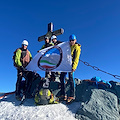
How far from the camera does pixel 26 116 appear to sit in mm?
4867

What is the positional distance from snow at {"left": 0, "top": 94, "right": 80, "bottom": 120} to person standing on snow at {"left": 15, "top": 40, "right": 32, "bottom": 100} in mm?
742

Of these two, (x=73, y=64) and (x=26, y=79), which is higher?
(x=73, y=64)

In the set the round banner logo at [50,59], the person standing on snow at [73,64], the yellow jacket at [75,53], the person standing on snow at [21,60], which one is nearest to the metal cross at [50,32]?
the round banner logo at [50,59]

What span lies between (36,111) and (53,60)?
256cm

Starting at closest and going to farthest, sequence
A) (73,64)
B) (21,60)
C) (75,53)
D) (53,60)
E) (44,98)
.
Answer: (44,98) → (73,64) → (75,53) → (53,60) → (21,60)

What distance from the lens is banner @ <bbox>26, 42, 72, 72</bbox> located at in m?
6.29

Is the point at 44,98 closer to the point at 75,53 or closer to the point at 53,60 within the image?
the point at 53,60

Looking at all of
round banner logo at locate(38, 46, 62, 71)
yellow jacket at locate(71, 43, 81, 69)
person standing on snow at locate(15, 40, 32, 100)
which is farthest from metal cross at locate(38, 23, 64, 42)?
yellow jacket at locate(71, 43, 81, 69)

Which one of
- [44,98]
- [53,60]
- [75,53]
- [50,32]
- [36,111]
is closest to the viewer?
[36,111]

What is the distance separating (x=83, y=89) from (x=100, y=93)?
117 cm

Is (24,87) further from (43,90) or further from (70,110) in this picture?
(70,110)

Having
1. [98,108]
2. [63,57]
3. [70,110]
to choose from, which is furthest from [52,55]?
[98,108]

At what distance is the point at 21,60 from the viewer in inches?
273

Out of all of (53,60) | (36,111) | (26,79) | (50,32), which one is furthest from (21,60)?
(50,32)
